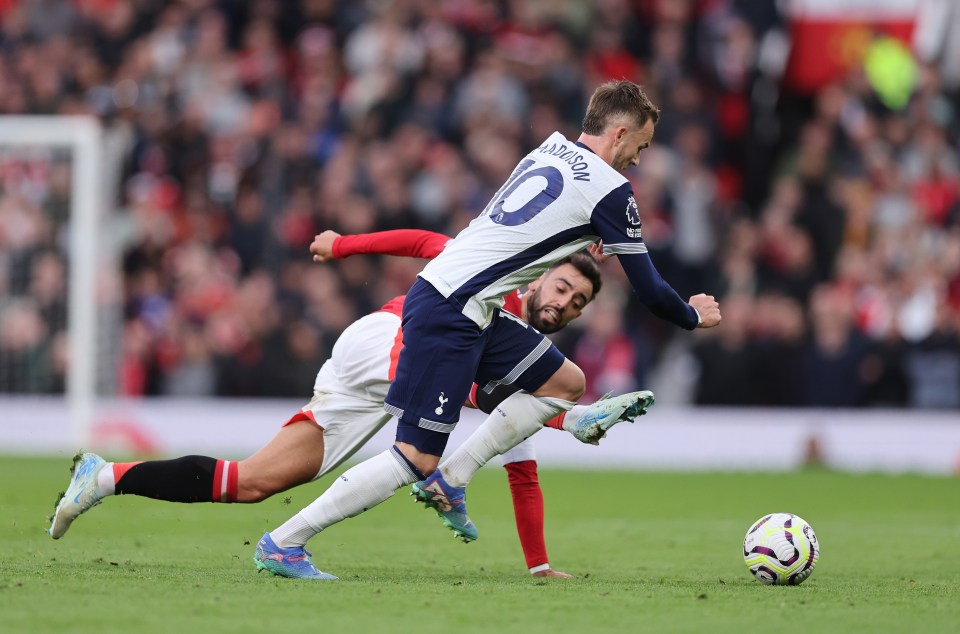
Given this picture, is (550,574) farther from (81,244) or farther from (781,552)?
(81,244)

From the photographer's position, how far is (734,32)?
63.2 feet

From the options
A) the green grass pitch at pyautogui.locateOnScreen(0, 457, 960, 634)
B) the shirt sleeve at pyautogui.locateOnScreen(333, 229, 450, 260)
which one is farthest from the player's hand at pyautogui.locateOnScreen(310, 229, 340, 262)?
the green grass pitch at pyautogui.locateOnScreen(0, 457, 960, 634)

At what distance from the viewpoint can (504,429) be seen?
7.71 m

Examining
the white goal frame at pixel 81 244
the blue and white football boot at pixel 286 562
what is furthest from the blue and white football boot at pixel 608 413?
the white goal frame at pixel 81 244

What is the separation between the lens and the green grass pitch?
5.95 m

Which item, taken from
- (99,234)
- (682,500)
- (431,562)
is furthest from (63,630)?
(99,234)

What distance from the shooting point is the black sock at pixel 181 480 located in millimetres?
7531

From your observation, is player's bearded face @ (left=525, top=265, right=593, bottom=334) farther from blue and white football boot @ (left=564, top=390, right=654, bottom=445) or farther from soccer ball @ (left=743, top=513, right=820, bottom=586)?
soccer ball @ (left=743, top=513, right=820, bottom=586)

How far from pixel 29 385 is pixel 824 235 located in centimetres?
934

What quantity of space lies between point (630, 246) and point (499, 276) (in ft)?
2.06

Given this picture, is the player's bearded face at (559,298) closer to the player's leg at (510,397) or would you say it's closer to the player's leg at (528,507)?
the player's leg at (510,397)

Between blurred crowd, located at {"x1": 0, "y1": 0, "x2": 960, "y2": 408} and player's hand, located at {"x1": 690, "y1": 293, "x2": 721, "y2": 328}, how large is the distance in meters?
9.53

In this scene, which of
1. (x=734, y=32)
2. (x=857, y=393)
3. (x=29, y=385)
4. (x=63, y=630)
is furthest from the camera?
(x=734, y=32)

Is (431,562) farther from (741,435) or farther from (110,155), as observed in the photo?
(110,155)
